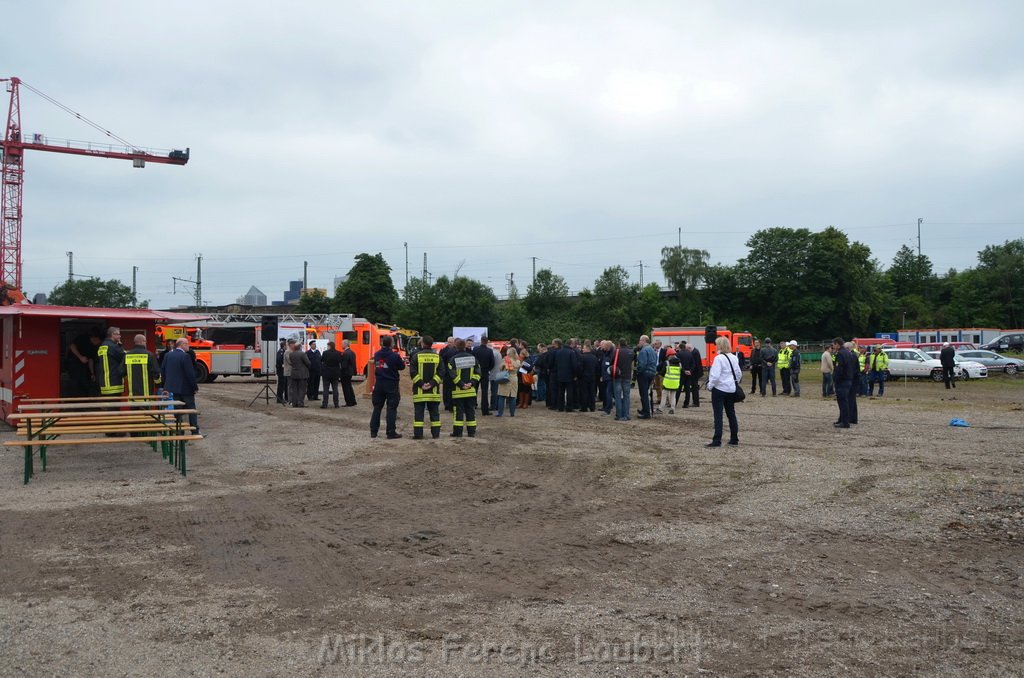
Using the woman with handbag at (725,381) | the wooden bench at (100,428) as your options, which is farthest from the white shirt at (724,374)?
the wooden bench at (100,428)

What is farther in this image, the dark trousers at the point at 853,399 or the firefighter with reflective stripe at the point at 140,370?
the dark trousers at the point at 853,399

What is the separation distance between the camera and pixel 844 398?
53.6ft

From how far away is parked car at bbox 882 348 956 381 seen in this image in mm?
34312

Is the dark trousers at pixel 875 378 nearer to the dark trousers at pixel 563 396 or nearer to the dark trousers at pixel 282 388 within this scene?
the dark trousers at pixel 563 396

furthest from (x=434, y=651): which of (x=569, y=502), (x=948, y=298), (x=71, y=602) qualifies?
(x=948, y=298)

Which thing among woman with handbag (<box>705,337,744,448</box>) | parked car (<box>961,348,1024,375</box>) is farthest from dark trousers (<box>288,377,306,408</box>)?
parked car (<box>961,348,1024,375</box>)

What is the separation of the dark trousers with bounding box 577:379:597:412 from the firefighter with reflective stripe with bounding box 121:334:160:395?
9999 millimetres

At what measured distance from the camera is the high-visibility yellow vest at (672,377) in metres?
19.7

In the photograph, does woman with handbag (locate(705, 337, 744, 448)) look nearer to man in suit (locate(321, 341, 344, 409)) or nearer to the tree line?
man in suit (locate(321, 341, 344, 409))

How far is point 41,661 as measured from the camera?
4582 mm

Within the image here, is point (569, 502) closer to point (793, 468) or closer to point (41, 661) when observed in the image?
point (793, 468)

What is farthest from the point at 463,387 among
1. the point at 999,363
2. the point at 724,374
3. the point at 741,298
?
the point at 741,298

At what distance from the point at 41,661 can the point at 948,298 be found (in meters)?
102

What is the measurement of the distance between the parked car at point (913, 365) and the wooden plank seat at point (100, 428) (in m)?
30.5
